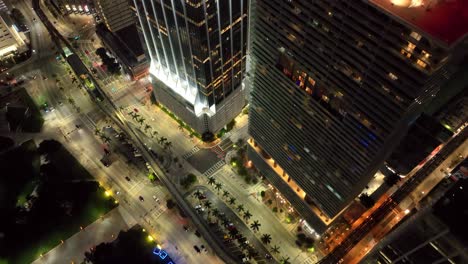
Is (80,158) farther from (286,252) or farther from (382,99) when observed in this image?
(382,99)

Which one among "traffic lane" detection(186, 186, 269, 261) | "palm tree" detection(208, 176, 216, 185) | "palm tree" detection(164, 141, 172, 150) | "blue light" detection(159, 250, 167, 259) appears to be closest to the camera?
"blue light" detection(159, 250, 167, 259)

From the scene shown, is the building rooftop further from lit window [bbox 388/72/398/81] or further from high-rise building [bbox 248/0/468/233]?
lit window [bbox 388/72/398/81]

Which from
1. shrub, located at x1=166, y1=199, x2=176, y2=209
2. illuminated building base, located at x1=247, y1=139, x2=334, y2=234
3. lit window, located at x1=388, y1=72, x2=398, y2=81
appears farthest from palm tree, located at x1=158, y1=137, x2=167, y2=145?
lit window, located at x1=388, y1=72, x2=398, y2=81

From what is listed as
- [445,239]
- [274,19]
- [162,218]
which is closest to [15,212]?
[162,218]

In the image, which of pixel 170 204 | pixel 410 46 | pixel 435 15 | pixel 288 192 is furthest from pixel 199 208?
pixel 435 15

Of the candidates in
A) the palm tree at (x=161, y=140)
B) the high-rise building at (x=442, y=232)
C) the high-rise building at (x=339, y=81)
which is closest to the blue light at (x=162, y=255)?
the high-rise building at (x=339, y=81)

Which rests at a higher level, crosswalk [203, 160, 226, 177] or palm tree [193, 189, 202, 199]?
crosswalk [203, 160, 226, 177]
